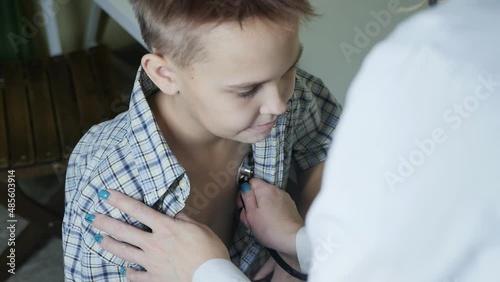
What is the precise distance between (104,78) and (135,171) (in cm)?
68

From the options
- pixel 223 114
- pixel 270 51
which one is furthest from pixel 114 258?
pixel 270 51

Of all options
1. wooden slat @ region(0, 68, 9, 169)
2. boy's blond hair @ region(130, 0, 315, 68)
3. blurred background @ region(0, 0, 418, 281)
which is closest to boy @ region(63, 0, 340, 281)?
boy's blond hair @ region(130, 0, 315, 68)

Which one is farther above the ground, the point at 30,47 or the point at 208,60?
the point at 208,60

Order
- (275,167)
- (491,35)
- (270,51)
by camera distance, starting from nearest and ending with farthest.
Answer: (491,35)
(270,51)
(275,167)

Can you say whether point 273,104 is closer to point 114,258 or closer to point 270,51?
→ point 270,51

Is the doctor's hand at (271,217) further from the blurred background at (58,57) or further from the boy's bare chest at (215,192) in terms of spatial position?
the blurred background at (58,57)

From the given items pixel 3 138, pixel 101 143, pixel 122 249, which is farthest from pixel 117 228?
pixel 3 138

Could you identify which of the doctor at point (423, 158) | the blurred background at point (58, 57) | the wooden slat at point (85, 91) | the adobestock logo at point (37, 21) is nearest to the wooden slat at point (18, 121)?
the blurred background at point (58, 57)

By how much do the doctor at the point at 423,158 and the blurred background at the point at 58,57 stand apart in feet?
2.27

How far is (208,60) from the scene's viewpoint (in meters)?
0.68

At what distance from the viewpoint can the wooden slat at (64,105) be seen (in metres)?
1.26

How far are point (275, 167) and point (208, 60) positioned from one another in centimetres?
28

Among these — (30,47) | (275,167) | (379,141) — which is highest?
(379,141)

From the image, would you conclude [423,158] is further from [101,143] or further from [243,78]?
[101,143]
